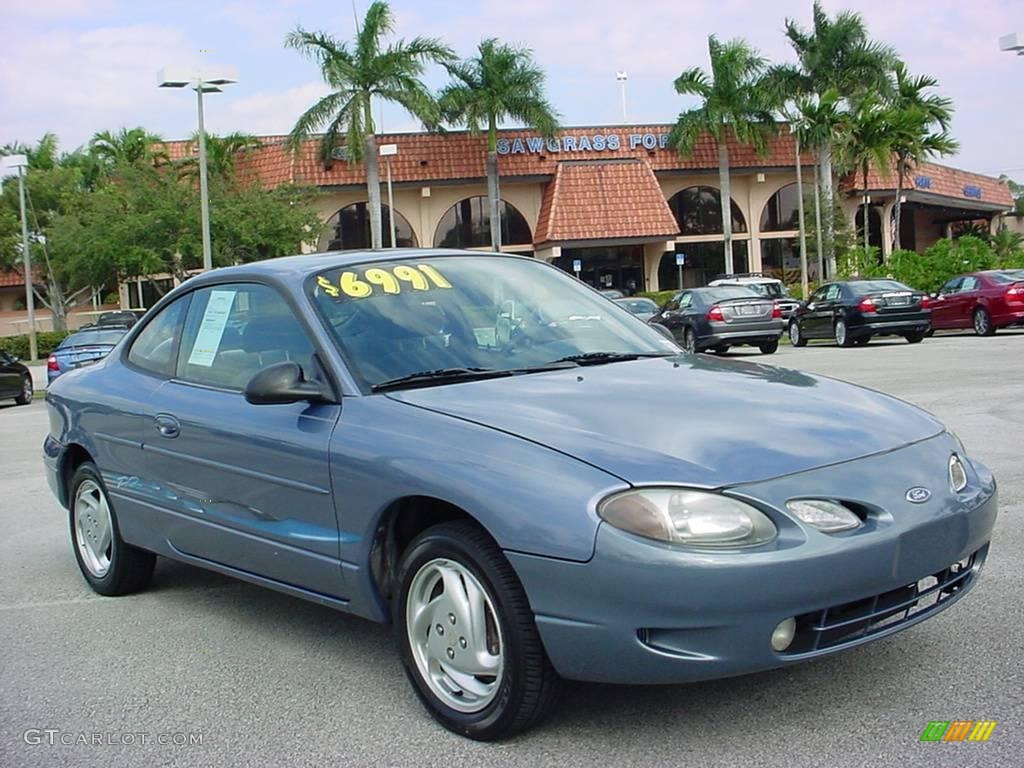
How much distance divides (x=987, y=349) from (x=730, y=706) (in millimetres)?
18280

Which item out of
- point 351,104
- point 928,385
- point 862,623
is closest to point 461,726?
point 862,623

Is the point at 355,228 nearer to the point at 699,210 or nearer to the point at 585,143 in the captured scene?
the point at 585,143

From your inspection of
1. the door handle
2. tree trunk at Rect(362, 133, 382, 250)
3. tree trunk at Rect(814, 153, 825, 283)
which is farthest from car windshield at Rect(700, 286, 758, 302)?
the door handle

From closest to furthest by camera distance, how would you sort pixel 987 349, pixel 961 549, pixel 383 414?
pixel 961 549 → pixel 383 414 → pixel 987 349

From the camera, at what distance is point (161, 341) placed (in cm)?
574

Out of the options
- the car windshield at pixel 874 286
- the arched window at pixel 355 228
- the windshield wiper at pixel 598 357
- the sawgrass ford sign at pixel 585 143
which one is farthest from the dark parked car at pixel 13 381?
the sawgrass ford sign at pixel 585 143

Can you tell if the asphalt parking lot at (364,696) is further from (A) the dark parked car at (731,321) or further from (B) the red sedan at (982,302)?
(B) the red sedan at (982,302)

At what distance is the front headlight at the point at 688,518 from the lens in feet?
10.9

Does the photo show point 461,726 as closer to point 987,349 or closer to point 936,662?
point 936,662

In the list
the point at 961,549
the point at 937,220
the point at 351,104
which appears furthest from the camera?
the point at 937,220

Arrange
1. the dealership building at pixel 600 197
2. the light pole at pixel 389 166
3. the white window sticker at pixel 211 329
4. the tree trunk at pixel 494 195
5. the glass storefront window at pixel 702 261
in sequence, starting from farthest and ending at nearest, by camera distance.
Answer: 1. the glass storefront window at pixel 702 261
2. the dealership building at pixel 600 197
3. the tree trunk at pixel 494 195
4. the light pole at pixel 389 166
5. the white window sticker at pixel 211 329

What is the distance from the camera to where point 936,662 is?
165 inches

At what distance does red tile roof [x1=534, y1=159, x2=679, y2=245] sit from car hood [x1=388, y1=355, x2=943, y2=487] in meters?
41.1

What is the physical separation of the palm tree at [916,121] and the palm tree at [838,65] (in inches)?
33.3
